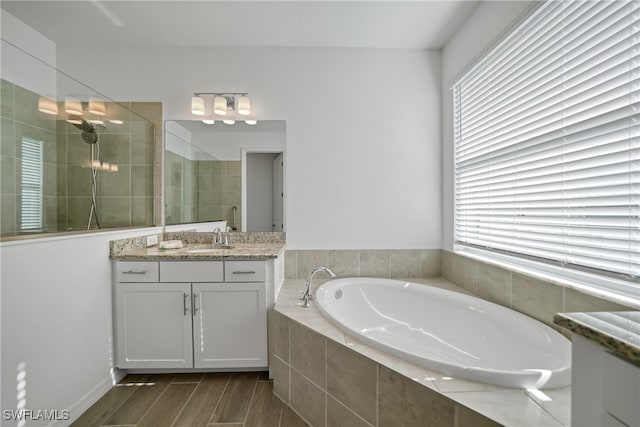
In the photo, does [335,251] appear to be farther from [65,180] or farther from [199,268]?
[65,180]

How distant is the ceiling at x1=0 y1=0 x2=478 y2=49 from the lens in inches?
76.4

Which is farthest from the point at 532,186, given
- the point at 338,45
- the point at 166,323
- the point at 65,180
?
the point at 65,180

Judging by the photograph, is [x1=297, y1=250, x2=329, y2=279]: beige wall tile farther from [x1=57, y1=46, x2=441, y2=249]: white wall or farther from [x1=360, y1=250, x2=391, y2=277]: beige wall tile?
[x1=360, y1=250, x2=391, y2=277]: beige wall tile

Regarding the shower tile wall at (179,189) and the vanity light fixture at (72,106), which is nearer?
the vanity light fixture at (72,106)

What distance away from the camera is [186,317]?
1.86 meters

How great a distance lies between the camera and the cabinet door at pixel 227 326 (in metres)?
1.87

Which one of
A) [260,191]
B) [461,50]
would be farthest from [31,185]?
[461,50]

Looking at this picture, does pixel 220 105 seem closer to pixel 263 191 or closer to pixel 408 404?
pixel 263 191

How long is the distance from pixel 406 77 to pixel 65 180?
2775 mm

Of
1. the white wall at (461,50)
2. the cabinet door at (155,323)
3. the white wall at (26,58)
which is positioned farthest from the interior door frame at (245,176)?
the white wall at (461,50)

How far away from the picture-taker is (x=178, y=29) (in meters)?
2.19

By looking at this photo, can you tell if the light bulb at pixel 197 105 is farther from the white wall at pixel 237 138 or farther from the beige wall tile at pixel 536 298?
the beige wall tile at pixel 536 298

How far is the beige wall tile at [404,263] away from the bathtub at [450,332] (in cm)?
29

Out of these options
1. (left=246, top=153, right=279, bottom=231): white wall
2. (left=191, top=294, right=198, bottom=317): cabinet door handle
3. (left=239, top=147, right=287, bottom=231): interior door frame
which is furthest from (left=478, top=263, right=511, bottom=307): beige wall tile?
(left=191, top=294, right=198, bottom=317): cabinet door handle
